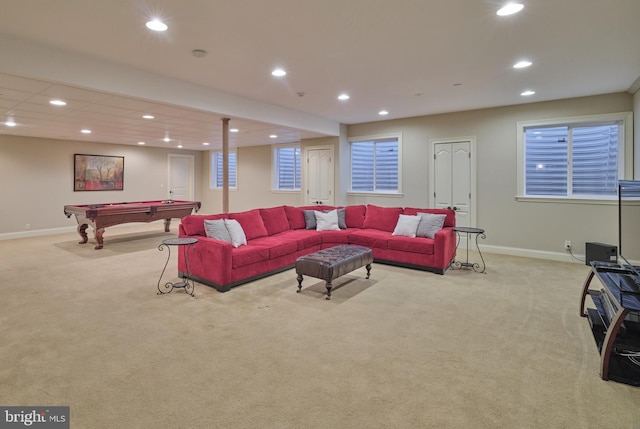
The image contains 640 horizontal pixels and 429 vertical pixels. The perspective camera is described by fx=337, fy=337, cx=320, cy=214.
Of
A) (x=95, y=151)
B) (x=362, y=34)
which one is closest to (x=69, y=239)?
(x=95, y=151)

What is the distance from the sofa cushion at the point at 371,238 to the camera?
5.29 meters

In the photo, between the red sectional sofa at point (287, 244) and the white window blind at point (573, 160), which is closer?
the red sectional sofa at point (287, 244)

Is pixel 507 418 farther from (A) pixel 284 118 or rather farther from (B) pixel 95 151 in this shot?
(B) pixel 95 151

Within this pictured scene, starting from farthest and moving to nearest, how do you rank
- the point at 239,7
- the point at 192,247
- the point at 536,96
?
1. the point at 536,96
2. the point at 192,247
3. the point at 239,7

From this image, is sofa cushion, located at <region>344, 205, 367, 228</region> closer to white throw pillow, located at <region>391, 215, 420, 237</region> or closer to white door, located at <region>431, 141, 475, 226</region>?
white throw pillow, located at <region>391, 215, 420, 237</region>

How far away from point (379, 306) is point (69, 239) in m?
7.48

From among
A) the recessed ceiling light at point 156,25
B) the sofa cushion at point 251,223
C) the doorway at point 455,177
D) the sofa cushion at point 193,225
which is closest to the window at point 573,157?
the doorway at point 455,177

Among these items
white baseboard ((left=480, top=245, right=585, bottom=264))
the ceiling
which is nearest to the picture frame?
the ceiling

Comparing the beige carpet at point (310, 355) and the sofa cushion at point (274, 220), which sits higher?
the sofa cushion at point (274, 220)

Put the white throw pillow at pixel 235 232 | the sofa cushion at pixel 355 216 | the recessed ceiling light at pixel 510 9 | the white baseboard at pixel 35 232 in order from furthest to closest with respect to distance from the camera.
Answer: the white baseboard at pixel 35 232
the sofa cushion at pixel 355 216
the white throw pillow at pixel 235 232
the recessed ceiling light at pixel 510 9

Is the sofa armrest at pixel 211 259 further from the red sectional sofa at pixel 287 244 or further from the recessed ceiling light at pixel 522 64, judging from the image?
the recessed ceiling light at pixel 522 64

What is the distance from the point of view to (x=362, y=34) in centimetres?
319

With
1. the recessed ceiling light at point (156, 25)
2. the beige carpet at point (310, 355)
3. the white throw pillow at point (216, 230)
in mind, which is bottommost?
the beige carpet at point (310, 355)

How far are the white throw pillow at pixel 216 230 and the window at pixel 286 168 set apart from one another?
507 cm
